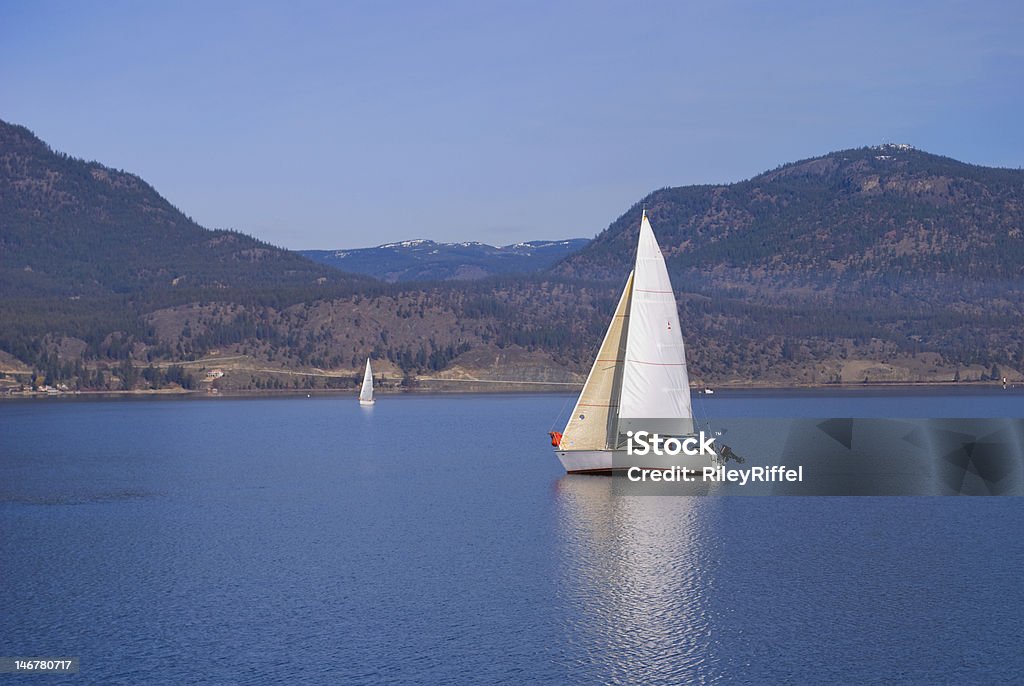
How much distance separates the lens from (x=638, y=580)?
2183 inches

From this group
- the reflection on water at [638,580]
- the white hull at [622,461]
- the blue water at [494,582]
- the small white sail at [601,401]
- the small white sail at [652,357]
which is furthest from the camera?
the small white sail at [601,401]

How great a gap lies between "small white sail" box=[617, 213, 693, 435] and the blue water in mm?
5792

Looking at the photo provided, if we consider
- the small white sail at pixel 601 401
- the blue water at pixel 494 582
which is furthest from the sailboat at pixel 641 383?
the blue water at pixel 494 582

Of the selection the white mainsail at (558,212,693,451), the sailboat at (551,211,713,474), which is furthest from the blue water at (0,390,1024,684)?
the white mainsail at (558,212,693,451)

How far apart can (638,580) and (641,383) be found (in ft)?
83.4

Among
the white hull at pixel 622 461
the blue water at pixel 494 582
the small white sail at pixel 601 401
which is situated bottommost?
the blue water at pixel 494 582

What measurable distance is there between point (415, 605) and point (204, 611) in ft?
30.0

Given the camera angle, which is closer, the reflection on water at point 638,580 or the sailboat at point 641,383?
the reflection on water at point 638,580

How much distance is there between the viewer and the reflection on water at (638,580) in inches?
1726

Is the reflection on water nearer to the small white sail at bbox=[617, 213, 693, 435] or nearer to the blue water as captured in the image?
the blue water

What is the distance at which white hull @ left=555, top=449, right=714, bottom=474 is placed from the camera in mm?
81438

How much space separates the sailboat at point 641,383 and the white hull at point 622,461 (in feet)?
0.23

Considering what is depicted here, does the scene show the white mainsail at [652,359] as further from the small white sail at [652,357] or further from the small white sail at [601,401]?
the small white sail at [601,401]

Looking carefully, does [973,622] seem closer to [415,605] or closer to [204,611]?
[415,605]
